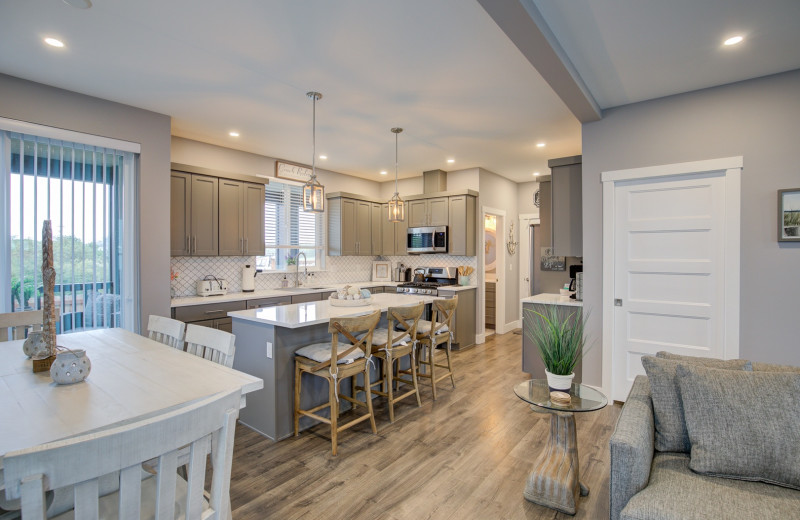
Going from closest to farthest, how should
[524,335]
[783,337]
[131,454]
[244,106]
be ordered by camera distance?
[131,454]
[783,337]
[244,106]
[524,335]

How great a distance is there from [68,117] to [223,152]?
1796 mm

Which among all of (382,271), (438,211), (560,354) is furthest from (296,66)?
(382,271)

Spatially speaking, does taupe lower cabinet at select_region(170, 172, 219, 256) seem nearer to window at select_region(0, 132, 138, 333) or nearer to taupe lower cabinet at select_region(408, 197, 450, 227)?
window at select_region(0, 132, 138, 333)

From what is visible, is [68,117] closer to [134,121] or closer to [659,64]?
[134,121]

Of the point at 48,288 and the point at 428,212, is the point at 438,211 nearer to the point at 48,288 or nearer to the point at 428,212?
the point at 428,212

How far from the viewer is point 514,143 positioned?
15.5 feet

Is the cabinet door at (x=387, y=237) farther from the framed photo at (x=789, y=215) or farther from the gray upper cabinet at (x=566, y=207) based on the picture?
the framed photo at (x=789, y=215)

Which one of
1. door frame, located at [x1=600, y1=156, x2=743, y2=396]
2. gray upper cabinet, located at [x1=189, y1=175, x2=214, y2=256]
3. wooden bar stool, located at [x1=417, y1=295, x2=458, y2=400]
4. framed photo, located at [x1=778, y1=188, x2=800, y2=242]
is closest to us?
framed photo, located at [x1=778, y1=188, x2=800, y2=242]

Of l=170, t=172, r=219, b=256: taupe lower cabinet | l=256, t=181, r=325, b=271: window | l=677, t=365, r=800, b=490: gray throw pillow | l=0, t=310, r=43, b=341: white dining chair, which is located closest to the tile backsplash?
l=256, t=181, r=325, b=271: window

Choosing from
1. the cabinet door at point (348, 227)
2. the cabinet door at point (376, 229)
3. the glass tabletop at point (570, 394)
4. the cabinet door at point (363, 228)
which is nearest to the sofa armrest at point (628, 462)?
the glass tabletop at point (570, 394)

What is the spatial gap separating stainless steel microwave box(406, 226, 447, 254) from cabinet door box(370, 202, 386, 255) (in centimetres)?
53

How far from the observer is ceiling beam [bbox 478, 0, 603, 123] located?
193 centimetres

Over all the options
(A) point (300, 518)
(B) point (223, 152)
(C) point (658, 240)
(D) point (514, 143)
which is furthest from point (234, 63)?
(C) point (658, 240)

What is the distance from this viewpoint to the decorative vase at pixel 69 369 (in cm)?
153
